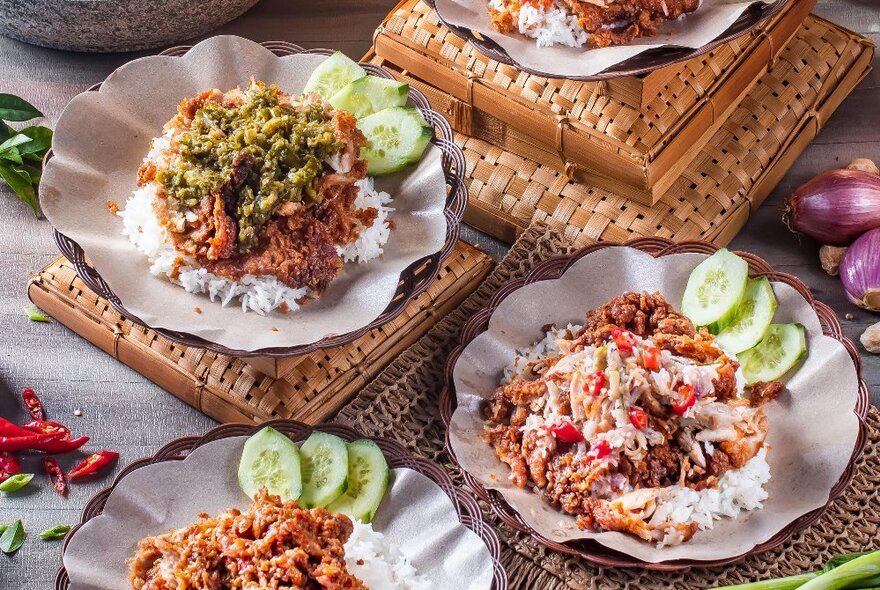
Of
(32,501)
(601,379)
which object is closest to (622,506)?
(601,379)

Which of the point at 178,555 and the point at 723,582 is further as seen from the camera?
the point at 723,582

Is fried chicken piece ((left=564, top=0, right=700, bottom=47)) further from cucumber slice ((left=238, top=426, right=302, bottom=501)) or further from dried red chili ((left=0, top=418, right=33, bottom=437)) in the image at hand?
dried red chili ((left=0, top=418, right=33, bottom=437))

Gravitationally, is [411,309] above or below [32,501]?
above

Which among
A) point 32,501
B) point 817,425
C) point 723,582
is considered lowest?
point 32,501

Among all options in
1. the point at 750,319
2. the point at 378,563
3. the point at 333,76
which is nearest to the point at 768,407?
the point at 750,319

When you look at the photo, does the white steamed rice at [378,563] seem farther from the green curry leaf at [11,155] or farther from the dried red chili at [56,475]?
the green curry leaf at [11,155]

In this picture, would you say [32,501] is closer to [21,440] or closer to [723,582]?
[21,440]

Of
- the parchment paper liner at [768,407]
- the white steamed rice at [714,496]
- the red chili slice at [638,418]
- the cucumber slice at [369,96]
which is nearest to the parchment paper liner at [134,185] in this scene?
the cucumber slice at [369,96]

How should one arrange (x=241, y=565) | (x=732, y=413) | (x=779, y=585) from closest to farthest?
(x=241, y=565)
(x=779, y=585)
(x=732, y=413)
